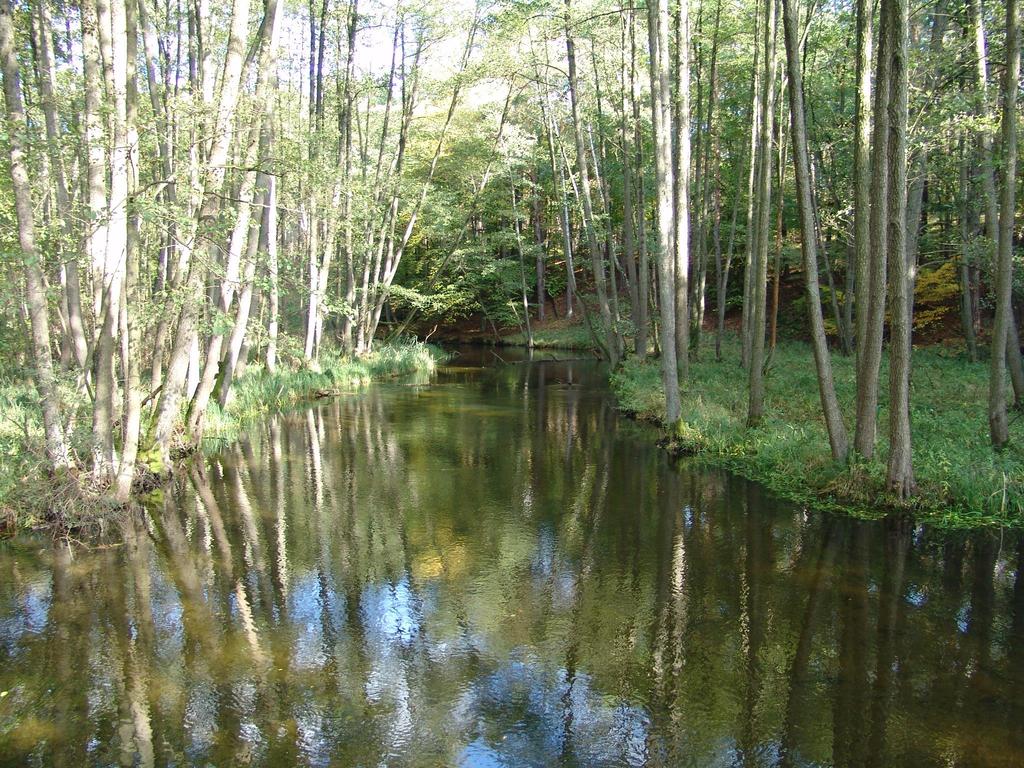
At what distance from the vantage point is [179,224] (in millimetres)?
7496

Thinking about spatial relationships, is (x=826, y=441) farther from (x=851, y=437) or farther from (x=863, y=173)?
(x=863, y=173)

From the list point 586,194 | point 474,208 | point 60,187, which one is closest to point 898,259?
point 60,187

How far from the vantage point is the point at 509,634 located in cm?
556

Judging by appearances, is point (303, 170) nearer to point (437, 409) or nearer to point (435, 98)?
point (437, 409)

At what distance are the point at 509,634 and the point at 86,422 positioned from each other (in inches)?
258

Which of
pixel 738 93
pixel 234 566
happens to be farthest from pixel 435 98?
pixel 234 566

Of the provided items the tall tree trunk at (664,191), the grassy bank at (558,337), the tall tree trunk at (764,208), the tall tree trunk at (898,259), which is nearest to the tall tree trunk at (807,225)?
the tall tree trunk at (898,259)

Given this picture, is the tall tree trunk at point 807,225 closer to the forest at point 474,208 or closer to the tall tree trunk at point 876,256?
the forest at point 474,208

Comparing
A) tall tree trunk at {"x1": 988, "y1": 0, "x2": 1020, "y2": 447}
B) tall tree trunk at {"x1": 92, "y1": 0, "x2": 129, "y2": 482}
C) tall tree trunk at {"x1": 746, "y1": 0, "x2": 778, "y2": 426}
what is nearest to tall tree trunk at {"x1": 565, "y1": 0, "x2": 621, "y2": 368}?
tall tree trunk at {"x1": 746, "y1": 0, "x2": 778, "y2": 426}

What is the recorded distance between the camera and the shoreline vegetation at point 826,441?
26.8 ft

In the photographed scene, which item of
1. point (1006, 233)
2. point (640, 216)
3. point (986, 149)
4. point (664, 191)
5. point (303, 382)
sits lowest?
point (303, 382)

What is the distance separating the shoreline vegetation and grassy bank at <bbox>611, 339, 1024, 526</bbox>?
0.6 inches

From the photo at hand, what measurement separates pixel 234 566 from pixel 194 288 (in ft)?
11.2

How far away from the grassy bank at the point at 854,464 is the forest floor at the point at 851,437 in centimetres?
1
